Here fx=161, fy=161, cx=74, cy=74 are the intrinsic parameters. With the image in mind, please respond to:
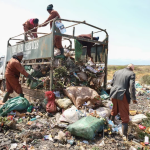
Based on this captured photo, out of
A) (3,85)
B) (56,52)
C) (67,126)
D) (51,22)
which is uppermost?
(51,22)

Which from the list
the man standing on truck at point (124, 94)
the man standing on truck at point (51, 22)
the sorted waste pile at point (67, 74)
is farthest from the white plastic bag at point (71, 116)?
the man standing on truck at point (51, 22)

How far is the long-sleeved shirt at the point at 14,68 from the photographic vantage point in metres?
5.23

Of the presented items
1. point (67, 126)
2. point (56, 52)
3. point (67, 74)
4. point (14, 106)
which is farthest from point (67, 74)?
point (67, 126)

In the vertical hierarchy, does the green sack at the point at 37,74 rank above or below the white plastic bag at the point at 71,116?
above

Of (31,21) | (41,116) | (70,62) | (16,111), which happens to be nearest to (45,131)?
(41,116)

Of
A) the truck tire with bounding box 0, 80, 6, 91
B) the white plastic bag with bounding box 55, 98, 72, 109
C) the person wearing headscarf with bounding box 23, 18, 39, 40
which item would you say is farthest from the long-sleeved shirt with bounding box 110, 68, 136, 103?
the truck tire with bounding box 0, 80, 6, 91

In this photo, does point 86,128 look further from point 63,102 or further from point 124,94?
point 63,102

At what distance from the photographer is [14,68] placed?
5.55m

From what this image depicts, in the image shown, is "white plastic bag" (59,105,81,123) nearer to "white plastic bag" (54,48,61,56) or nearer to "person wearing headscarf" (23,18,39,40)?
"white plastic bag" (54,48,61,56)

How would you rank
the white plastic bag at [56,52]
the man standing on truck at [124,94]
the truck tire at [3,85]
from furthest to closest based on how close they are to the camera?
the truck tire at [3,85] < the white plastic bag at [56,52] < the man standing on truck at [124,94]

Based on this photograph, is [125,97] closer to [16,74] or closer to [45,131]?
[45,131]

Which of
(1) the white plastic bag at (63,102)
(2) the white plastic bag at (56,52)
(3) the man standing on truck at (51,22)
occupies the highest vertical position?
(3) the man standing on truck at (51,22)

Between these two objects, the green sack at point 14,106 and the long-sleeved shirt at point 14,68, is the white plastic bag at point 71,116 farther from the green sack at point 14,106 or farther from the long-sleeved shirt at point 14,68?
the long-sleeved shirt at point 14,68

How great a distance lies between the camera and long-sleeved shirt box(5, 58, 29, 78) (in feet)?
17.2
